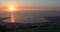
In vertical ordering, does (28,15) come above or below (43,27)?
above

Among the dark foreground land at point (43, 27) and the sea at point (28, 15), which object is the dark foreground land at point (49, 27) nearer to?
the dark foreground land at point (43, 27)

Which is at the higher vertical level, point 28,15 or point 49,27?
point 28,15

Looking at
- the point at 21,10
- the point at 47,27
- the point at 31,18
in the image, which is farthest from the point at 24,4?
the point at 47,27

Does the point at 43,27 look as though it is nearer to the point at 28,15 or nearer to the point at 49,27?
the point at 49,27

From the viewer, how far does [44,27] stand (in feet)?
9.67

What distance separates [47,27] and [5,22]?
2.84 feet

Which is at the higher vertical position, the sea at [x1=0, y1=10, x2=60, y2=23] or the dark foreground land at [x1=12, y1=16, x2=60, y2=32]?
the sea at [x1=0, y1=10, x2=60, y2=23]

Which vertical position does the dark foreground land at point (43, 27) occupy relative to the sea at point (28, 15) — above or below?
below

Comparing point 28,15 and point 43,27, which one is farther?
point 43,27

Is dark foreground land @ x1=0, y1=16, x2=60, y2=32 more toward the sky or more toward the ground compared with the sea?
more toward the ground

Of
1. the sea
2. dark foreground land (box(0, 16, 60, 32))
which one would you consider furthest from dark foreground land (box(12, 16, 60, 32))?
the sea

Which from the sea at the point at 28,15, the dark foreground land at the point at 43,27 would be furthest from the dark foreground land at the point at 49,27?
the sea at the point at 28,15

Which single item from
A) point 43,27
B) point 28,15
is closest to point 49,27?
point 43,27

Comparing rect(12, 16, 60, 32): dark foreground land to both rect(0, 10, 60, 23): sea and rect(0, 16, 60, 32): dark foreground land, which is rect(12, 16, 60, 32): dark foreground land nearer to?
rect(0, 16, 60, 32): dark foreground land
